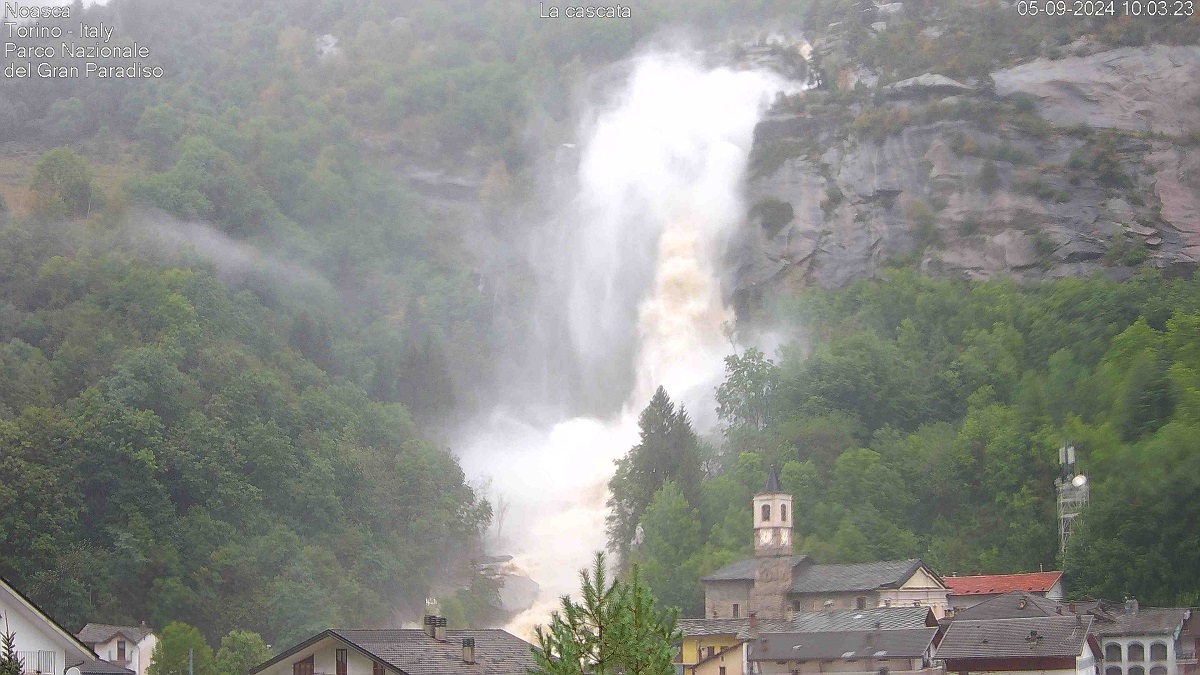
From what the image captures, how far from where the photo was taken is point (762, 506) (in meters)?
87.4

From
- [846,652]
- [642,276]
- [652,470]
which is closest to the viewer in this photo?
[846,652]

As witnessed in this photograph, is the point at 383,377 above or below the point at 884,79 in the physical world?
below

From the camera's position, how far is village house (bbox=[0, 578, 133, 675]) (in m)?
30.8

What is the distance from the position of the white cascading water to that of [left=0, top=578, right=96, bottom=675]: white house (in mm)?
66320

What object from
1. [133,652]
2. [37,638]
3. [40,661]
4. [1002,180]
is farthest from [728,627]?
[1002,180]

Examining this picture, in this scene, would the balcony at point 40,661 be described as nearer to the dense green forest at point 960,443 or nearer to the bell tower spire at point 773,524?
the bell tower spire at point 773,524

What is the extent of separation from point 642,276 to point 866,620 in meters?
72.7

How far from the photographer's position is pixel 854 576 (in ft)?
280

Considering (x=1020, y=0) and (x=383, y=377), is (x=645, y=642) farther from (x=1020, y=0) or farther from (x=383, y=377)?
(x=1020, y=0)

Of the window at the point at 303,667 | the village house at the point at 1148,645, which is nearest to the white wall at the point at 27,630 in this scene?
the window at the point at 303,667

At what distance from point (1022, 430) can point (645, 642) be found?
73316 mm

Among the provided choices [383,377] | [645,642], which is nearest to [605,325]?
[383,377]

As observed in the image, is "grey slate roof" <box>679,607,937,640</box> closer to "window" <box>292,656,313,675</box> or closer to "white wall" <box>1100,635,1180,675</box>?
"white wall" <box>1100,635,1180,675</box>

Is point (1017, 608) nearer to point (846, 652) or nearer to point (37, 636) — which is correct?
point (846, 652)
